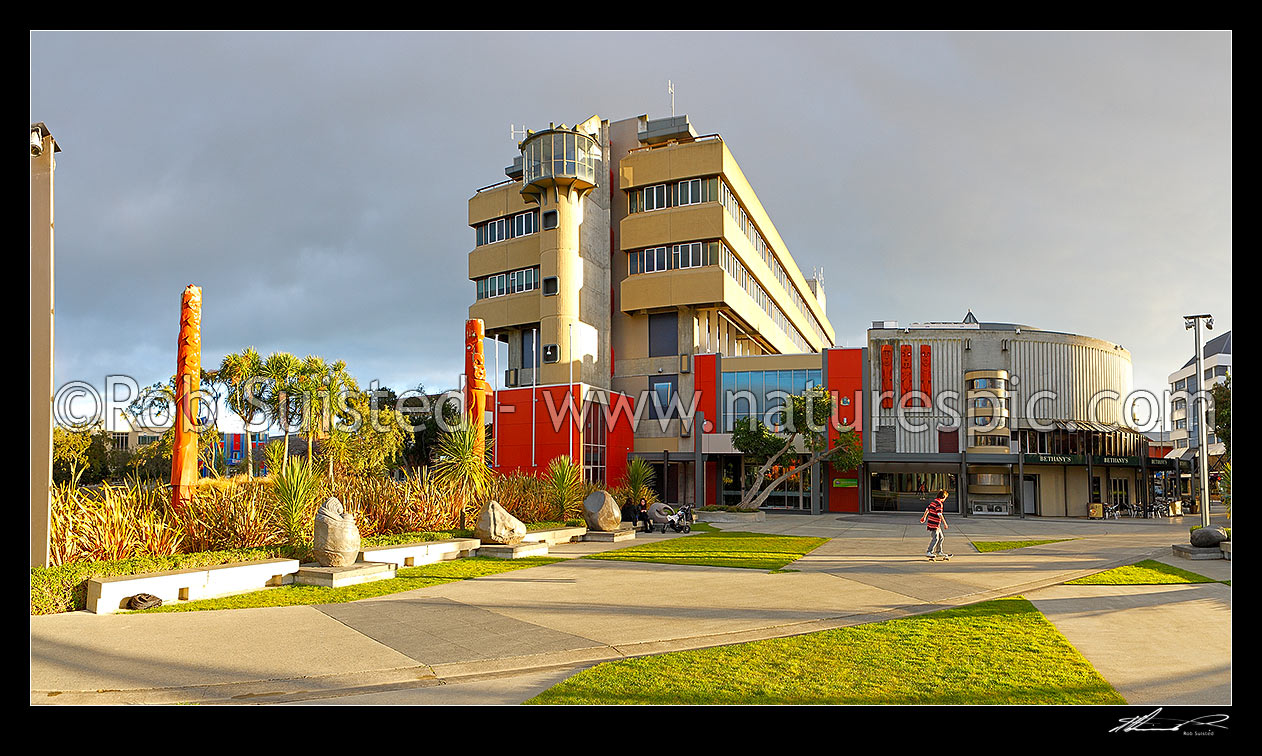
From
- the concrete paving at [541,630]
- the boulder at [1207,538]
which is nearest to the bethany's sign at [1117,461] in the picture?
the boulder at [1207,538]

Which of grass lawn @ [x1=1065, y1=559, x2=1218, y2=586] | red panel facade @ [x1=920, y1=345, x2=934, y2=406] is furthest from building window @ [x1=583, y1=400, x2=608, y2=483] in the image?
grass lawn @ [x1=1065, y1=559, x2=1218, y2=586]

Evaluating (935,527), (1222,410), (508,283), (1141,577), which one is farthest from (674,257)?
(1141,577)

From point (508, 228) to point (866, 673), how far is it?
152 feet

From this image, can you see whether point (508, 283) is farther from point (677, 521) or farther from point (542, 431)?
point (677, 521)

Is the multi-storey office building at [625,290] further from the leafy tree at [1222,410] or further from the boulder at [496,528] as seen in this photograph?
the boulder at [496,528]

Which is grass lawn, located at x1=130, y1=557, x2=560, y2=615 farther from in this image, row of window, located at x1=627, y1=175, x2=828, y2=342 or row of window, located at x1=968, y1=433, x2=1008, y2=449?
row of window, located at x1=627, y1=175, x2=828, y2=342

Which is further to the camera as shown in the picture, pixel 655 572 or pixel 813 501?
pixel 813 501

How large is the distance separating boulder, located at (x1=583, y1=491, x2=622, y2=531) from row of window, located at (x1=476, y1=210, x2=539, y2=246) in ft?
94.5

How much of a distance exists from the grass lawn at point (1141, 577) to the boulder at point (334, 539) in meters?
13.2

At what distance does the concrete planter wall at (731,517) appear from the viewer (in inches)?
1307

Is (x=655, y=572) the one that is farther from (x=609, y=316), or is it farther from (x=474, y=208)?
(x=474, y=208)

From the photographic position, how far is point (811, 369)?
43844 mm
